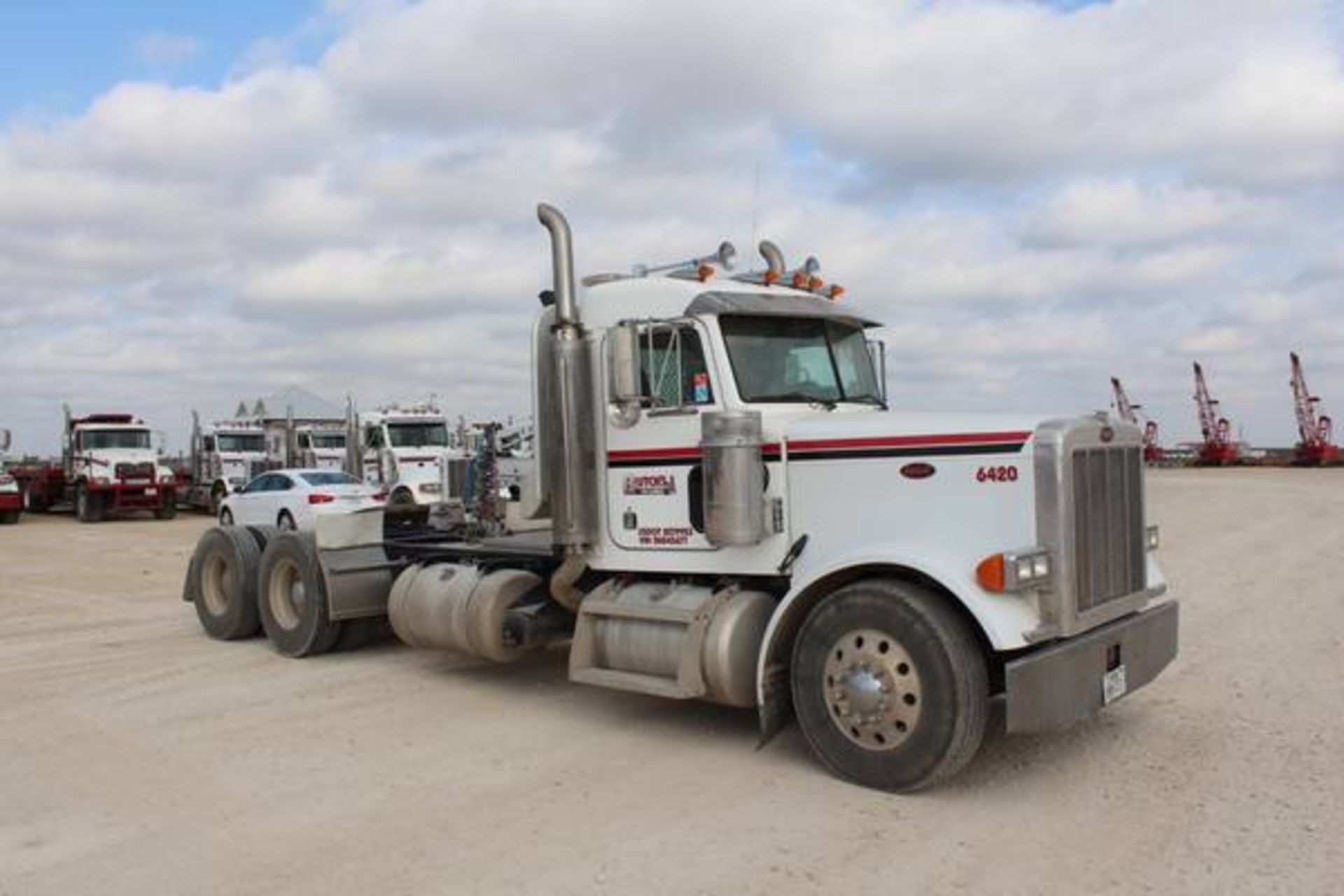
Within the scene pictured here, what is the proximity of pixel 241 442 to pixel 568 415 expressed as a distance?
97.3ft

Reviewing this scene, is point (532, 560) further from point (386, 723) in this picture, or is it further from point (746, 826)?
point (746, 826)

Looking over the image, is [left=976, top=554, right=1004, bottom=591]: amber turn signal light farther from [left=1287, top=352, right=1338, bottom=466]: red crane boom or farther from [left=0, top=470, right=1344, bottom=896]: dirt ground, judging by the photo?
[left=1287, top=352, right=1338, bottom=466]: red crane boom

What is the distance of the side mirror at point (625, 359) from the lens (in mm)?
6520

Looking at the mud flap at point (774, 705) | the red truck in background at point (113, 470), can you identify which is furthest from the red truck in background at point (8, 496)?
the mud flap at point (774, 705)

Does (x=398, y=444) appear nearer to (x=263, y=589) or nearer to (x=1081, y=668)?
(x=263, y=589)

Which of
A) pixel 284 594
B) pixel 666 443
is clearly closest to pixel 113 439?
pixel 284 594

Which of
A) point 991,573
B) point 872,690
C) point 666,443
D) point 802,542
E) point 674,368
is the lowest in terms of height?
point 872,690

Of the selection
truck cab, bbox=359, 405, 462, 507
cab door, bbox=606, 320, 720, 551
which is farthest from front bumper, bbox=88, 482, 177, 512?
cab door, bbox=606, 320, 720, 551

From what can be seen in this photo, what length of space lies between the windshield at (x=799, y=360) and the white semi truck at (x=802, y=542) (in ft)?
0.05

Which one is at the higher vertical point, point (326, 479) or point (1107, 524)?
point (326, 479)

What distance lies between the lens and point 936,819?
5.27 m

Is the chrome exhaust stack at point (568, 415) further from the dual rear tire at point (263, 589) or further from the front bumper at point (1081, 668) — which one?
the dual rear tire at point (263, 589)

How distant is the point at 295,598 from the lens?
9.84m

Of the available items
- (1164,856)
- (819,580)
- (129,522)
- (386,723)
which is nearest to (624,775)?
(819,580)
